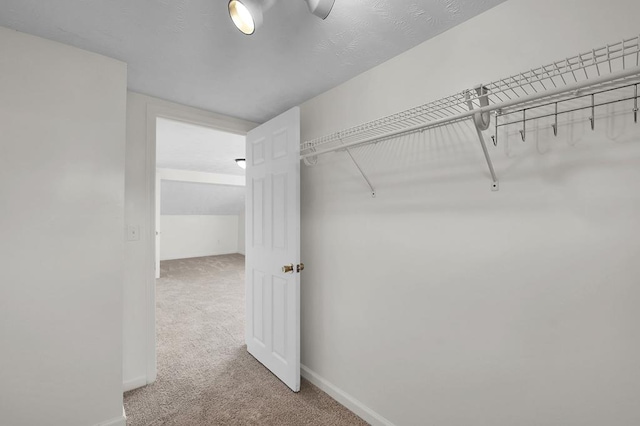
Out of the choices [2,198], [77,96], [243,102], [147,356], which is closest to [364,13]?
[243,102]

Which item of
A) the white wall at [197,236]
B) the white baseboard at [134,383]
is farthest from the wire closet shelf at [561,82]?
the white wall at [197,236]

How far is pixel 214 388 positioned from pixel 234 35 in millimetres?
2292

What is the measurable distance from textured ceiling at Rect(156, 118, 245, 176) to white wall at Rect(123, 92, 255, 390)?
0.32m

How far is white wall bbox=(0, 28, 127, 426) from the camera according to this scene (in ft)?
4.66

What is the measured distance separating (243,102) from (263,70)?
55 centimetres

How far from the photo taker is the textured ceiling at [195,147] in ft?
10.1

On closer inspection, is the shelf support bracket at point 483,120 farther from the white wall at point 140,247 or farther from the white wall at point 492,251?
the white wall at point 140,247

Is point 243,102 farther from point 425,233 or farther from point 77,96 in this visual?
point 425,233

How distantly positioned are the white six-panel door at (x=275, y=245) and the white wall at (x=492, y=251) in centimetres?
31

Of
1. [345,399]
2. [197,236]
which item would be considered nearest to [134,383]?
[345,399]

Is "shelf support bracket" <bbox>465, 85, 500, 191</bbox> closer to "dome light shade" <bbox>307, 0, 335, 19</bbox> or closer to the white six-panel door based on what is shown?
"dome light shade" <bbox>307, 0, 335, 19</bbox>

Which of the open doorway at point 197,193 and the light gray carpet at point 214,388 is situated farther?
the open doorway at point 197,193

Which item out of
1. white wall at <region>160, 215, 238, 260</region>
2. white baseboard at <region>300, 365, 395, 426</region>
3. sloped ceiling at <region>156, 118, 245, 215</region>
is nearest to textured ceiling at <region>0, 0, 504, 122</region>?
sloped ceiling at <region>156, 118, 245, 215</region>

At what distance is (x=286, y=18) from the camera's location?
1279mm
